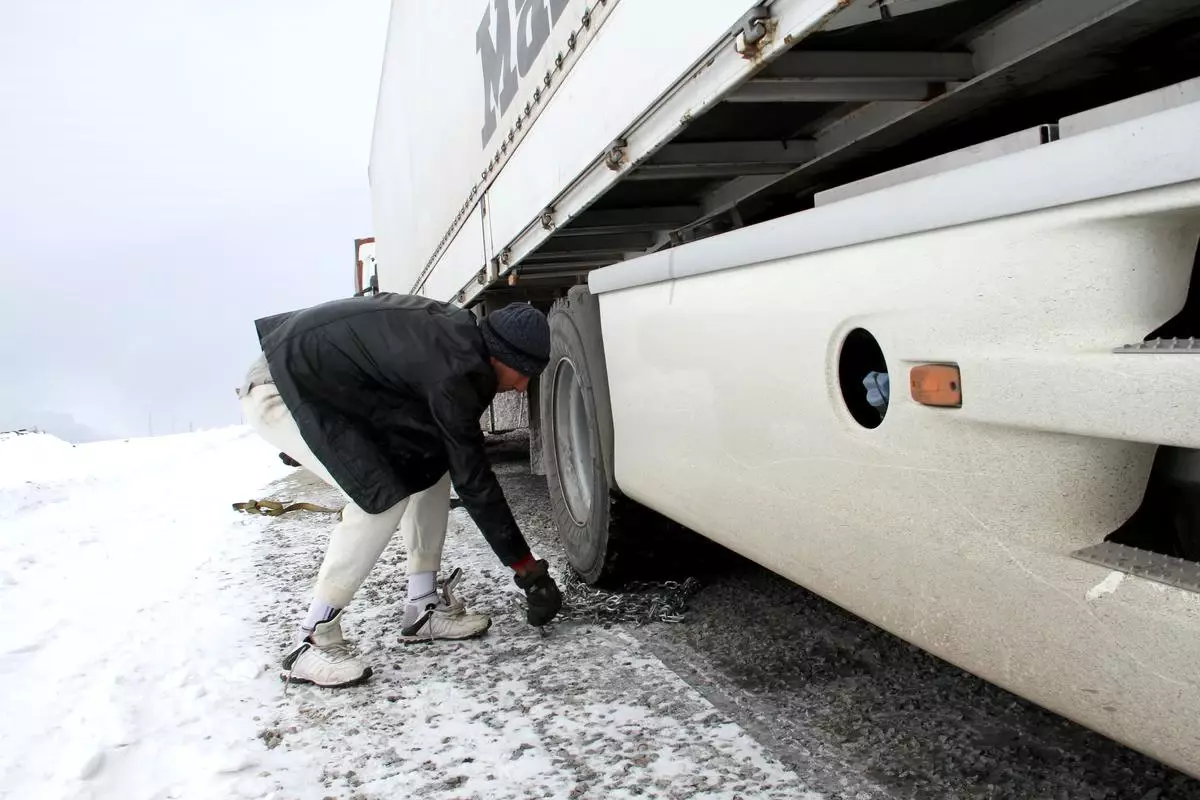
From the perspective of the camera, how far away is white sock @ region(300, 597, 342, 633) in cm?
295

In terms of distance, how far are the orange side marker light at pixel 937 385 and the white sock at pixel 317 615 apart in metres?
2.16

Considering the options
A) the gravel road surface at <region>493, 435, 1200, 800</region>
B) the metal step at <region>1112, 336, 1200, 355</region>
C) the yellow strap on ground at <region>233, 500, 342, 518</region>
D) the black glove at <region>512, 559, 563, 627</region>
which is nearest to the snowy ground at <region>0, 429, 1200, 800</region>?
the gravel road surface at <region>493, 435, 1200, 800</region>

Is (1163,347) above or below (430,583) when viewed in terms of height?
above

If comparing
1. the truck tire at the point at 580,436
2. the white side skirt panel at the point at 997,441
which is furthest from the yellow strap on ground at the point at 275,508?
the white side skirt panel at the point at 997,441

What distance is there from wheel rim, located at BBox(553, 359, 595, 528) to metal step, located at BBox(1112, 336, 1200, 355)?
2.58 metres

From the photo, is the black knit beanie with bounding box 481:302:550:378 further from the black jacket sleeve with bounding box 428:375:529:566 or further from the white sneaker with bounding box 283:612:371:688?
the white sneaker with bounding box 283:612:371:688

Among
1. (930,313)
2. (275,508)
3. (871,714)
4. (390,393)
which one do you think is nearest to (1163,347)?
(930,313)

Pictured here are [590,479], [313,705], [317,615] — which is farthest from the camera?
[590,479]

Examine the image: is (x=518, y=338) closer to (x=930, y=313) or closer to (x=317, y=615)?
(x=317, y=615)

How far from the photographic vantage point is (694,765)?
2115 mm

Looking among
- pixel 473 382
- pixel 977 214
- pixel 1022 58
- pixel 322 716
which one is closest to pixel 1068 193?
pixel 977 214

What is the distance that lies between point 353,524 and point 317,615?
1.05ft

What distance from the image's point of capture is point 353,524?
2973 millimetres

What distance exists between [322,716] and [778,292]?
5.84ft
